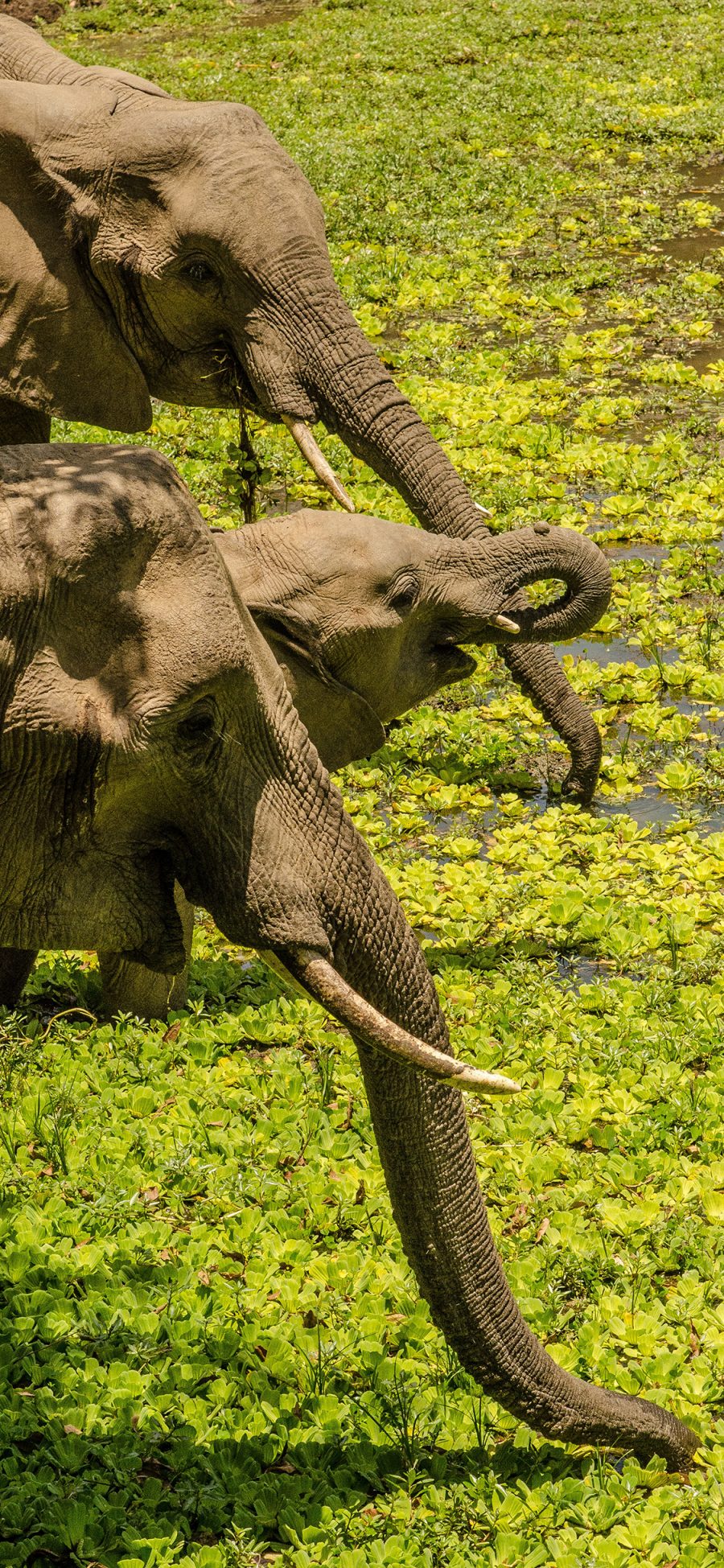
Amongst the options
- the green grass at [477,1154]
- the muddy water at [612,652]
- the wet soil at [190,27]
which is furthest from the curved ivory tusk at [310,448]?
the wet soil at [190,27]

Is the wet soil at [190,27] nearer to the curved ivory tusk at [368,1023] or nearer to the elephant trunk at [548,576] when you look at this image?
the elephant trunk at [548,576]

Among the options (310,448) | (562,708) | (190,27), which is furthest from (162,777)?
(190,27)

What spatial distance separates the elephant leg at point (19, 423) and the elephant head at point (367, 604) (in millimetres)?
665

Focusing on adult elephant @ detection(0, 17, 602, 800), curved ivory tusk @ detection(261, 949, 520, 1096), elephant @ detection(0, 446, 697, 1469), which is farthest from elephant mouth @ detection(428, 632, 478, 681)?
curved ivory tusk @ detection(261, 949, 520, 1096)

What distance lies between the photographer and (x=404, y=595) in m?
5.77

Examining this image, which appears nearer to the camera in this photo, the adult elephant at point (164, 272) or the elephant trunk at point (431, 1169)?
the elephant trunk at point (431, 1169)

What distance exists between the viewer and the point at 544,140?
16250 mm

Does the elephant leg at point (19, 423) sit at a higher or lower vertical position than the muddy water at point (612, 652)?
higher

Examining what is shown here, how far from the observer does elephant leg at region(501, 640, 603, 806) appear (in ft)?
23.2

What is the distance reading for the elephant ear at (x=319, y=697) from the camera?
553 cm

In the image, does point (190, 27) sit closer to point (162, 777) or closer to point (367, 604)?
point (367, 604)

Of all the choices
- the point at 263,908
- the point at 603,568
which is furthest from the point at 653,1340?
the point at 603,568

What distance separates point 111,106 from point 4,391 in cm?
90

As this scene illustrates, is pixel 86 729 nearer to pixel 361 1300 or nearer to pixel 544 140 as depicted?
pixel 361 1300
